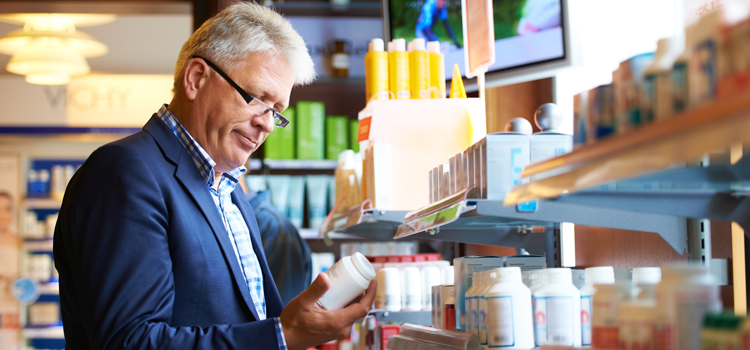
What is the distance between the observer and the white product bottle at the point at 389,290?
2.17 metres

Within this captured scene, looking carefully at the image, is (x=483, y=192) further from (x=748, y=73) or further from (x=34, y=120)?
(x=34, y=120)

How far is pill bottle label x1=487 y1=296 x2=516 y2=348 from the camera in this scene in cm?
125

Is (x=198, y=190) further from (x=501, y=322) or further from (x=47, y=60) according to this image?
(x=47, y=60)

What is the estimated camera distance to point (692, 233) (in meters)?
1.49

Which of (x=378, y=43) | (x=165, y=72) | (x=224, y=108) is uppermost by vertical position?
(x=165, y=72)

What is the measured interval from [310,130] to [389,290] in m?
2.57

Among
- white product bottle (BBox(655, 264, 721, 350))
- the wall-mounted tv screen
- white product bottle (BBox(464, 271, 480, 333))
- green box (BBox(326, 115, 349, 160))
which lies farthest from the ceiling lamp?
white product bottle (BBox(655, 264, 721, 350))

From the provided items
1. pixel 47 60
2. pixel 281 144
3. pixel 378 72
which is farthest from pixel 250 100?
pixel 47 60

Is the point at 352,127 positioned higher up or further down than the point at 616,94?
higher up

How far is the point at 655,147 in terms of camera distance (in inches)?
27.4

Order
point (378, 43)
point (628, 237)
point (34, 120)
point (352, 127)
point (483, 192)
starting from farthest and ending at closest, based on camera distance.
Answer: point (34, 120) < point (352, 127) < point (378, 43) < point (628, 237) < point (483, 192)

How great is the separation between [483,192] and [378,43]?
111 centimetres

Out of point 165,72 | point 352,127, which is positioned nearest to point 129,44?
point 165,72

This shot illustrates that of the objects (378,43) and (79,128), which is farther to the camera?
(79,128)
